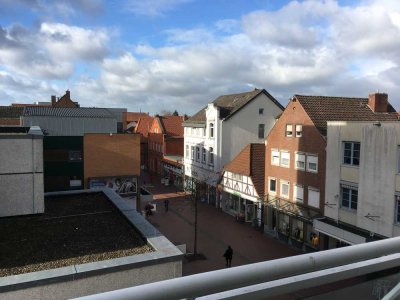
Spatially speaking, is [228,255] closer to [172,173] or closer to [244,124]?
[244,124]

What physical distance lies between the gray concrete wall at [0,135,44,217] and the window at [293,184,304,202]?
Answer: 1920 centimetres

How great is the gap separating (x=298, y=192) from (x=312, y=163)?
252cm

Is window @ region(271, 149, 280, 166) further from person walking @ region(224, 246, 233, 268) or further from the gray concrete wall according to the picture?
the gray concrete wall

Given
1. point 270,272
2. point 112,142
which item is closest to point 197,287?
point 270,272

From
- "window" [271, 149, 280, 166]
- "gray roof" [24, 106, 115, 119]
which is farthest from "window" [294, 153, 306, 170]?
"gray roof" [24, 106, 115, 119]

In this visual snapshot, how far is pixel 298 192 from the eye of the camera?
87.4 ft

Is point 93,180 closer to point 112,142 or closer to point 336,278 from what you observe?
point 112,142

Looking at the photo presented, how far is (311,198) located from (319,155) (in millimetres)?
3005

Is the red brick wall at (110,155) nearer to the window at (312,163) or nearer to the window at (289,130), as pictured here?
the window at (289,130)

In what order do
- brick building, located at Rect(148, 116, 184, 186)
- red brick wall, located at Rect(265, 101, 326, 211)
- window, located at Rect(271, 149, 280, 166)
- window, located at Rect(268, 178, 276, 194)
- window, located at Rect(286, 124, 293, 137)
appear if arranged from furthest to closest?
brick building, located at Rect(148, 116, 184, 186) < window, located at Rect(268, 178, 276, 194) < window, located at Rect(271, 149, 280, 166) < window, located at Rect(286, 124, 293, 137) < red brick wall, located at Rect(265, 101, 326, 211)

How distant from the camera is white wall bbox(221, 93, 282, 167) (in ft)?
126

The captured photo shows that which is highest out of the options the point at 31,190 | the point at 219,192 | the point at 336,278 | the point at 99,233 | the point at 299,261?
the point at 299,261

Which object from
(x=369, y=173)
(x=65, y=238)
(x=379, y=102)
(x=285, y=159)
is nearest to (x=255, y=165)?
(x=285, y=159)

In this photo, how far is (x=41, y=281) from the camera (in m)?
6.25
